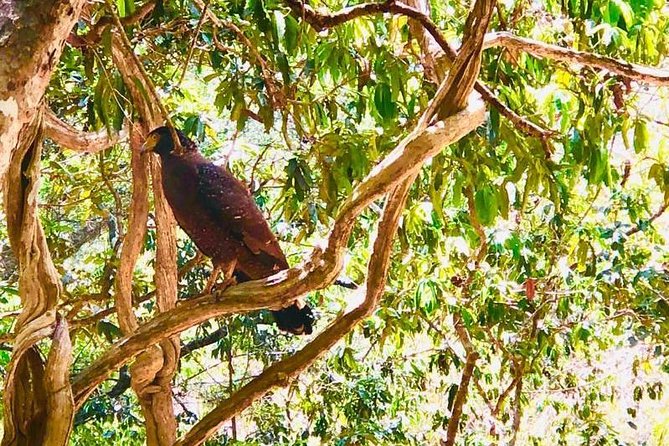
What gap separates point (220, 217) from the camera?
1.91m

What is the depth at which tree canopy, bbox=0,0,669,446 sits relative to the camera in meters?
1.24

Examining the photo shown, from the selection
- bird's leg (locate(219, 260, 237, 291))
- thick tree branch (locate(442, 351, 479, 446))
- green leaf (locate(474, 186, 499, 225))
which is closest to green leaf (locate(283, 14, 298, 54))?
green leaf (locate(474, 186, 499, 225))

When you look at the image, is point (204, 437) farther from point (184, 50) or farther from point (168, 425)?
point (184, 50)

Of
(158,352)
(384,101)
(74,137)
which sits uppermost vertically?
(74,137)

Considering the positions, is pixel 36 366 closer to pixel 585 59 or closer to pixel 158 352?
pixel 158 352

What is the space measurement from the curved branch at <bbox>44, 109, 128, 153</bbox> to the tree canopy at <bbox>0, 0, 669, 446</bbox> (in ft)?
0.03

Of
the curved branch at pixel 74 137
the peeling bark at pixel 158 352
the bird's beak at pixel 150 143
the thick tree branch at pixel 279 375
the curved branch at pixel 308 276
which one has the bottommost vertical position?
the thick tree branch at pixel 279 375

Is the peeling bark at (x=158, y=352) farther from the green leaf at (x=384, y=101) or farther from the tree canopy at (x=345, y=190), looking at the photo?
the green leaf at (x=384, y=101)

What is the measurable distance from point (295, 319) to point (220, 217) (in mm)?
317

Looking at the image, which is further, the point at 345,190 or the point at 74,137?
the point at 74,137

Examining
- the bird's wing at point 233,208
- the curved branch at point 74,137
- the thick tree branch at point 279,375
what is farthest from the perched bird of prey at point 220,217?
the thick tree branch at point 279,375

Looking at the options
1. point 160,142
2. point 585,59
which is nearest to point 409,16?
point 585,59

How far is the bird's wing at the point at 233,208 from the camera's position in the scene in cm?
190

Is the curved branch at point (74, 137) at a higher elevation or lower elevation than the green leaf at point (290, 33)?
higher
